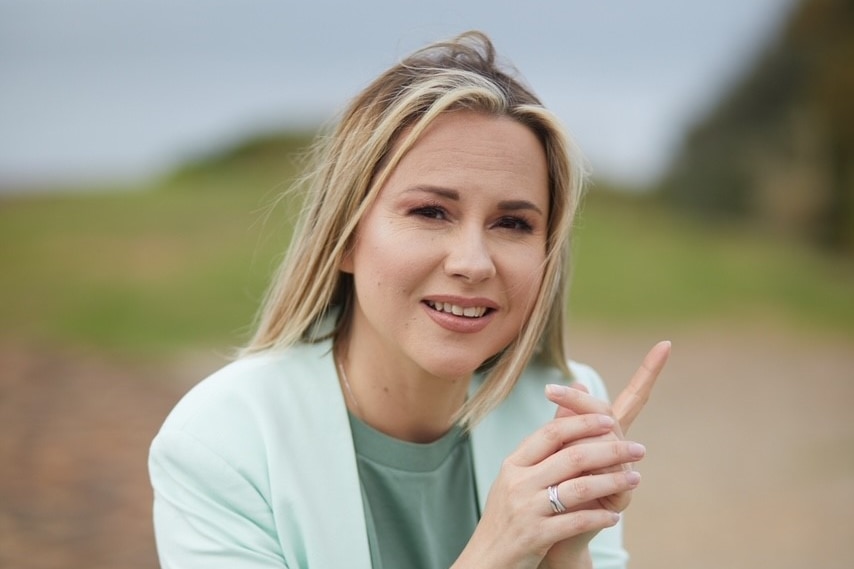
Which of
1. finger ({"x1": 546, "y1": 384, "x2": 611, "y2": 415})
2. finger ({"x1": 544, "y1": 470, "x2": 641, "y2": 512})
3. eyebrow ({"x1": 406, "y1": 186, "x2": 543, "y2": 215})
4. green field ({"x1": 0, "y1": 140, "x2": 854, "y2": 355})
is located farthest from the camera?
green field ({"x1": 0, "y1": 140, "x2": 854, "y2": 355})

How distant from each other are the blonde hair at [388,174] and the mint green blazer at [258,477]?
0.19m

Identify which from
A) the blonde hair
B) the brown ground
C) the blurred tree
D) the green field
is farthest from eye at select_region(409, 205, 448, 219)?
the blurred tree

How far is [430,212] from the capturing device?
7.55ft

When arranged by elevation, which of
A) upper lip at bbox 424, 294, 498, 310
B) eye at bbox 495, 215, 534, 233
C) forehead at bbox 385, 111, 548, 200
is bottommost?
upper lip at bbox 424, 294, 498, 310

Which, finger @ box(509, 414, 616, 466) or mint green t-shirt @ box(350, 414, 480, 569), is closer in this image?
finger @ box(509, 414, 616, 466)

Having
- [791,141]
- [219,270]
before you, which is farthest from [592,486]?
[791,141]

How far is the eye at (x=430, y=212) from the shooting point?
2291mm

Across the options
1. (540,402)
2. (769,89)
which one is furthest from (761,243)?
(540,402)

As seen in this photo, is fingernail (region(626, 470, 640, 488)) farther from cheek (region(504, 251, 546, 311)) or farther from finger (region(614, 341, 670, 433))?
cheek (region(504, 251, 546, 311))

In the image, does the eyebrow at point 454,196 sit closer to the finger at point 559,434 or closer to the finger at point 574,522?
the finger at point 559,434

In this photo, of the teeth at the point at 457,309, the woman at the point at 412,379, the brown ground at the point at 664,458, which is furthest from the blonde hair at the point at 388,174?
the brown ground at the point at 664,458

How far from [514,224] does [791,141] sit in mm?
12680

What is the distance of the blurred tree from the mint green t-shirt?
1223 cm

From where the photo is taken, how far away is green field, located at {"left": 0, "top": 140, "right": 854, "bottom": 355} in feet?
32.6
